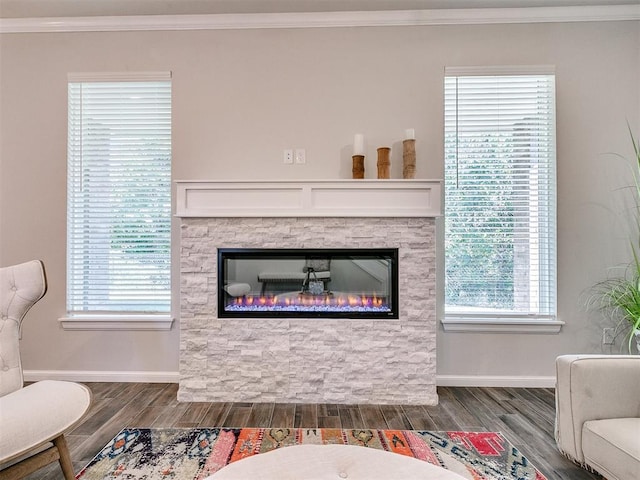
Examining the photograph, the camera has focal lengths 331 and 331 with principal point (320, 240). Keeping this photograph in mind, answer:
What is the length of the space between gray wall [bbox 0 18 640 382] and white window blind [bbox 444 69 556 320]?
0.11m

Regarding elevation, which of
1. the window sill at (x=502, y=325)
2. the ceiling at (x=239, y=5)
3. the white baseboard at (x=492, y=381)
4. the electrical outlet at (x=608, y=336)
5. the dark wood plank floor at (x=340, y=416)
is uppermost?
the ceiling at (x=239, y=5)

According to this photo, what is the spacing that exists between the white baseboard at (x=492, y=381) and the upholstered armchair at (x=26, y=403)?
93.4 inches

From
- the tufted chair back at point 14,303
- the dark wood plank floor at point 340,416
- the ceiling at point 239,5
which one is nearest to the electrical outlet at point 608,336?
the dark wood plank floor at point 340,416

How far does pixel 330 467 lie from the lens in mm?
1080

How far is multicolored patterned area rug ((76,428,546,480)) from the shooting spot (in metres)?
1.63

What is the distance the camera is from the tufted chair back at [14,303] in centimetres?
162

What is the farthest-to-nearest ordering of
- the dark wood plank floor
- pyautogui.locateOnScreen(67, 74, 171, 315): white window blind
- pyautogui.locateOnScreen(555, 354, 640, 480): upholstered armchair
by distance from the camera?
pyautogui.locateOnScreen(67, 74, 171, 315): white window blind → the dark wood plank floor → pyautogui.locateOnScreen(555, 354, 640, 480): upholstered armchair

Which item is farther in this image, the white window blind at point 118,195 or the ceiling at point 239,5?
the white window blind at point 118,195

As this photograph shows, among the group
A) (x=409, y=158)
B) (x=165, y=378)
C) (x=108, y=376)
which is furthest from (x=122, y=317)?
(x=409, y=158)

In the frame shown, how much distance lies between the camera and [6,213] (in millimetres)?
2730

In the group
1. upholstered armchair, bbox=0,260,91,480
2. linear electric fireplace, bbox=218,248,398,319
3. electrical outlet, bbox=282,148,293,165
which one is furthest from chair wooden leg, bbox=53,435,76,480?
electrical outlet, bbox=282,148,293,165

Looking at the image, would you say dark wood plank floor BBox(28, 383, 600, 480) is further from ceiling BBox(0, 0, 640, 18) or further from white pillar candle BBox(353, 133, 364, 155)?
ceiling BBox(0, 0, 640, 18)

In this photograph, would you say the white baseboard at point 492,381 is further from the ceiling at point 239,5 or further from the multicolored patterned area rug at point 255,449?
the ceiling at point 239,5

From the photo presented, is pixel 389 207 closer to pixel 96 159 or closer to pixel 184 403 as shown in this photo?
pixel 184 403
